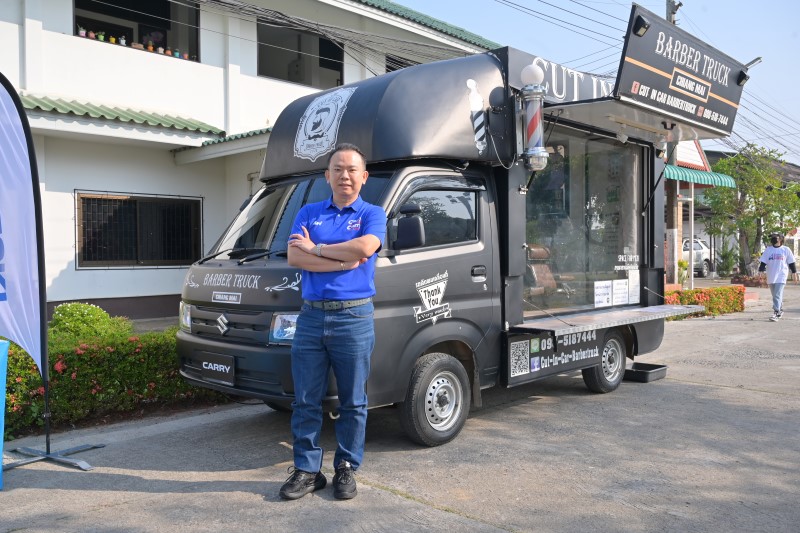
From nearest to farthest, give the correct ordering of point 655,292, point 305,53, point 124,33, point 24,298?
point 24,298 < point 655,292 < point 124,33 < point 305,53

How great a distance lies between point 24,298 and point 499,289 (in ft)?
12.0

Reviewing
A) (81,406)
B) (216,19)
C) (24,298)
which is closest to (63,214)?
(216,19)

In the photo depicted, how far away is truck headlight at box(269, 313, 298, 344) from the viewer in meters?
4.64

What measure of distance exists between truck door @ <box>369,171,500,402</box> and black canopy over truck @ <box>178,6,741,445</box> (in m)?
0.01

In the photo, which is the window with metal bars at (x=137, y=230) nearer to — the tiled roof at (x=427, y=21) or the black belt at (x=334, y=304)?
the tiled roof at (x=427, y=21)

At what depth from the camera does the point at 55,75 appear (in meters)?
11.0

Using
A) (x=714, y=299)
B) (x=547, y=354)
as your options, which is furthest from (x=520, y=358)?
(x=714, y=299)

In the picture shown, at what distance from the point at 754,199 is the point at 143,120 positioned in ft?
72.5

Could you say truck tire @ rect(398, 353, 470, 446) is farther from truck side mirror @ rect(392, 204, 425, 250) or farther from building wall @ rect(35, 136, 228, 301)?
building wall @ rect(35, 136, 228, 301)

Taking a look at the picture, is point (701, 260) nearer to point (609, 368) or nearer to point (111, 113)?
point (609, 368)

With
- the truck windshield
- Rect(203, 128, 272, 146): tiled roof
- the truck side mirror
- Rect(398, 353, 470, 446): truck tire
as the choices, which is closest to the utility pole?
Rect(203, 128, 272, 146): tiled roof

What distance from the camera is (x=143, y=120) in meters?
10.6

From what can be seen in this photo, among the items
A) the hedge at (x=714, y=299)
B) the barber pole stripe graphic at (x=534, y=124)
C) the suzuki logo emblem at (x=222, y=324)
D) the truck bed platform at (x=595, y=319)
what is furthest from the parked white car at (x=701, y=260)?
the suzuki logo emblem at (x=222, y=324)

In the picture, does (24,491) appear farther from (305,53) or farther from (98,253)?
(305,53)
